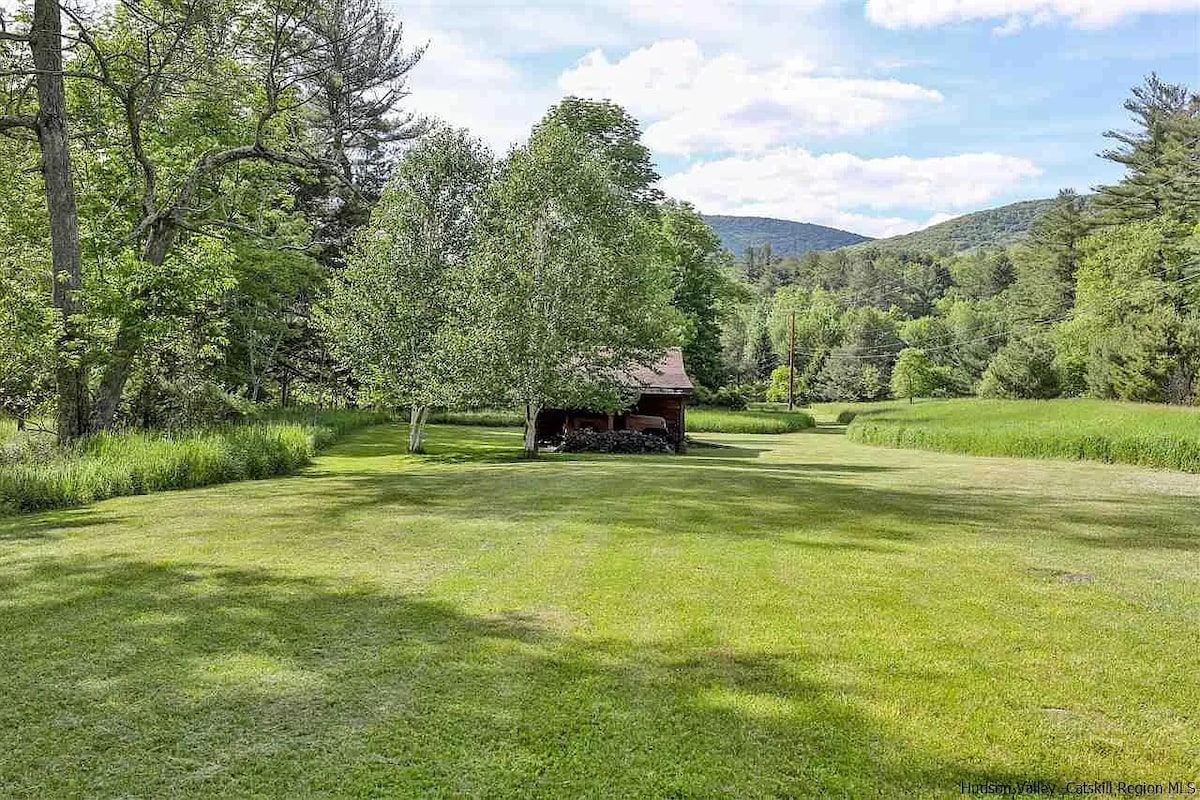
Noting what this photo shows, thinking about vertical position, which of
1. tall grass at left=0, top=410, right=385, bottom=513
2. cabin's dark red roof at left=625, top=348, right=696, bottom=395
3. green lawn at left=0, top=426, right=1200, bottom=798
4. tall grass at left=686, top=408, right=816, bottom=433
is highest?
cabin's dark red roof at left=625, top=348, right=696, bottom=395

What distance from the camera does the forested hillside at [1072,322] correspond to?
36031 millimetres

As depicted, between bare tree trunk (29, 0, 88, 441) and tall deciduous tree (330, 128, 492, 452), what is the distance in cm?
738

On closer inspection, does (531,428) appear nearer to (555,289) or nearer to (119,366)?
(555,289)

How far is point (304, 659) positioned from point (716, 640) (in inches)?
98.4

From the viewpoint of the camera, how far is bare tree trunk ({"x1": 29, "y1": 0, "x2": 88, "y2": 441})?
42.1ft

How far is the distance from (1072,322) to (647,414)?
30.0 meters

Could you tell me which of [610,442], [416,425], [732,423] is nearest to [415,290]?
[416,425]

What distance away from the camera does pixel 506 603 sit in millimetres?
5578

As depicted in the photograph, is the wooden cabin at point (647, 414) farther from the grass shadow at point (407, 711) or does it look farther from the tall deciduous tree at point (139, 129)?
the grass shadow at point (407, 711)

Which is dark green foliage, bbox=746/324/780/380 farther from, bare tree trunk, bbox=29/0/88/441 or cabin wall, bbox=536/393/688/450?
bare tree trunk, bbox=29/0/88/441

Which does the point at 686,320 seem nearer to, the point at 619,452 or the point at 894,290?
the point at 619,452

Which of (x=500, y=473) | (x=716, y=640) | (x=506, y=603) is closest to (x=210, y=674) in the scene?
(x=506, y=603)

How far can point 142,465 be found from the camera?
11266mm

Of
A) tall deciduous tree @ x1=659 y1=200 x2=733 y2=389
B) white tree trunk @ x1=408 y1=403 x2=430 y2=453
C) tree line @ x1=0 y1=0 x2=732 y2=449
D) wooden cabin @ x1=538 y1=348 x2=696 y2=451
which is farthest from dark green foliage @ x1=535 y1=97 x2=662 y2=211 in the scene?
white tree trunk @ x1=408 y1=403 x2=430 y2=453
